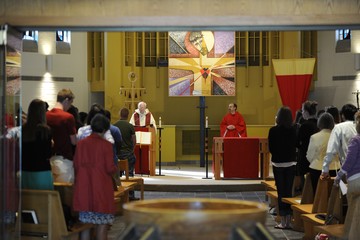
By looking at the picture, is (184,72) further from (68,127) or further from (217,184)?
(68,127)

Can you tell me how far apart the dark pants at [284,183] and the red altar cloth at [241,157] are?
4.85 m

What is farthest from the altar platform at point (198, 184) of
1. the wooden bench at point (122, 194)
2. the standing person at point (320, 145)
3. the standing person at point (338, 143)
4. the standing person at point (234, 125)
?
the standing person at point (338, 143)

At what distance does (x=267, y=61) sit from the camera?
1877cm

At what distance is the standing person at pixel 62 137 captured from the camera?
7.38m

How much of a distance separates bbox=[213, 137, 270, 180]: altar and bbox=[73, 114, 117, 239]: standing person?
24.6ft

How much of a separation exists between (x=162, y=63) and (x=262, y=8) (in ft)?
40.7

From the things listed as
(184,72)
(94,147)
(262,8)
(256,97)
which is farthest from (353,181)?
(256,97)

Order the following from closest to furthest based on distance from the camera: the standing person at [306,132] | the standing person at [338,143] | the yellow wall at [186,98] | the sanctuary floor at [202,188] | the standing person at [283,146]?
the standing person at [338,143]
the standing person at [283,146]
the standing person at [306,132]
the sanctuary floor at [202,188]
the yellow wall at [186,98]

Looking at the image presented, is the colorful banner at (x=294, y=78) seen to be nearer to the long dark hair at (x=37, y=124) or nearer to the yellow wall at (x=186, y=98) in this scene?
the yellow wall at (x=186, y=98)

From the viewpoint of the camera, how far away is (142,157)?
15.1 metres

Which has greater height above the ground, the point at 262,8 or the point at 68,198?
the point at 262,8

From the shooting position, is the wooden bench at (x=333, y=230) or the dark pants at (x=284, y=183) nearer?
the wooden bench at (x=333, y=230)

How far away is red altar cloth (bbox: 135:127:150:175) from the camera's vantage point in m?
15.0

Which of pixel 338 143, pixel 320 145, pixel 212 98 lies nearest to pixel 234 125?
pixel 212 98
